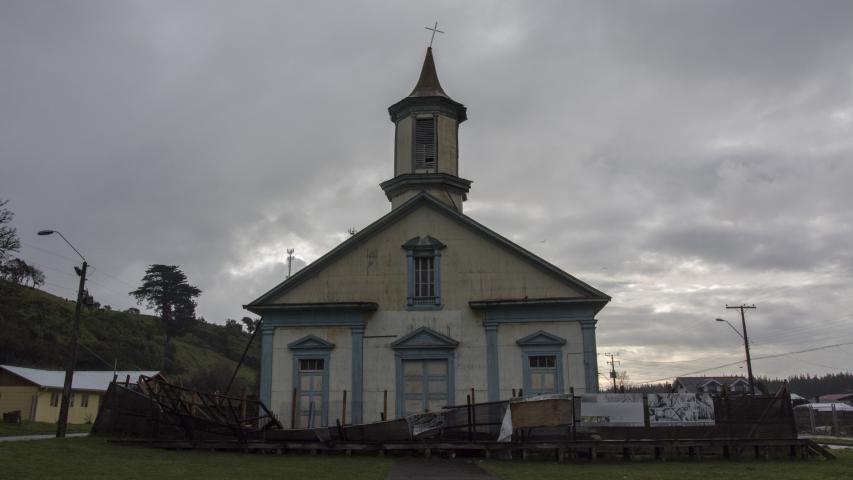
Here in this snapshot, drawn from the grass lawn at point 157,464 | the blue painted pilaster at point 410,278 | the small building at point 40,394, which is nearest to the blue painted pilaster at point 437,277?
the blue painted pilaster at point 410,278

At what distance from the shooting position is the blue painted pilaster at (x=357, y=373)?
23.9m

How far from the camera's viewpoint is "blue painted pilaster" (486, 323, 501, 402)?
23.6m

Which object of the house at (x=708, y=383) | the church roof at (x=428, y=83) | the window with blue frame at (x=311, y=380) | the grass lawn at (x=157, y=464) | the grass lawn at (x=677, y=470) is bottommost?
the grass lawn at (x=677, y=470)

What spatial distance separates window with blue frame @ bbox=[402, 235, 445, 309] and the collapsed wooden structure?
4.95 m

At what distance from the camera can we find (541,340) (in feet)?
78.3

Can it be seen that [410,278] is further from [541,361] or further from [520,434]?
[520,434]

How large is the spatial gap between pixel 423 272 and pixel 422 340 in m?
A: 2.49

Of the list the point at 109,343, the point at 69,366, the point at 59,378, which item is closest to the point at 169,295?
the point at 109,343

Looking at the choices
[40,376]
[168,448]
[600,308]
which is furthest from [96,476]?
[40,376]

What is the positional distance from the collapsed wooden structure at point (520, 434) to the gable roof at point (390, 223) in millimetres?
5150

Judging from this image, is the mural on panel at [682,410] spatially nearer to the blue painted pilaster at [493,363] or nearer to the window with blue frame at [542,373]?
the window with blue frame at [542,373]

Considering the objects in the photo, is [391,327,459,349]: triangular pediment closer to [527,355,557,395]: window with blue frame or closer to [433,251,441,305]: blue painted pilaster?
[433,251,441,305]: blue painted pilaster

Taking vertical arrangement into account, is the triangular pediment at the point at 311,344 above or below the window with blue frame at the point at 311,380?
above

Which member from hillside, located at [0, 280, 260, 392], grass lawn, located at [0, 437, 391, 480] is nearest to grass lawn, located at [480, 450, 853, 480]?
grass lawn, located at [0, 437, 391, 480]
